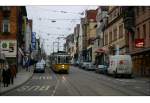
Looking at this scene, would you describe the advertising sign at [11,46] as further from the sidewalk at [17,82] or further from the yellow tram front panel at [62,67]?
the yellow tram front panel at [62,67]

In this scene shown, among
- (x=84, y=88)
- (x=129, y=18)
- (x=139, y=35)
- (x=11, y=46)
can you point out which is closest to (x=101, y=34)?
(x=129, y=18)

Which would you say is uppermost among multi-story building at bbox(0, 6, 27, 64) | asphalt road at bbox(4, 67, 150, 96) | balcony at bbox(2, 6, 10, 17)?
balcony at bbox(2, 6, 10, 17)

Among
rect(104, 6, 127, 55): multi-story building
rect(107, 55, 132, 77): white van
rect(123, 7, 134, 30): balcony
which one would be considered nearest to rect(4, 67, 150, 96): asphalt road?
rect(107, 55, 132, 77): white van

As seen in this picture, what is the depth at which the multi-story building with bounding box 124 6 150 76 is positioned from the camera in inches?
2368

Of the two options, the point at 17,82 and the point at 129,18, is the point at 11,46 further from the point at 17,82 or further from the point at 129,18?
the point at 17,82

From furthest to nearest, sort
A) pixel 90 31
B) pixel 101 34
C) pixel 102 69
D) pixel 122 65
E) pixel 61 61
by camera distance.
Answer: pixel 90 31 < pixel 101 34 < pixel 102 69 < pixel 61 61 < pixel 122 65

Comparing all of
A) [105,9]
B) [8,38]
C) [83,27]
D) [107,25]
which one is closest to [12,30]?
[8,38]

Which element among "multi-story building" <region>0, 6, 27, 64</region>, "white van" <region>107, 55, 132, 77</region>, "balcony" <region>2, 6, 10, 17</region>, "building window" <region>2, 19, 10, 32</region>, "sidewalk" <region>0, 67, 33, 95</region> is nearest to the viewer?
"sidewalk" <region>0, 67, 33, 95</region>

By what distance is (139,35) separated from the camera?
66.5 m

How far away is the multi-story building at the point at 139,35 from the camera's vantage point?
60.2 m

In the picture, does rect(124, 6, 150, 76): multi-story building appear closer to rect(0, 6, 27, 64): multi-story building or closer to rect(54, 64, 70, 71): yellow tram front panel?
rect(54, 64, 70, 71): yellow tram front panel

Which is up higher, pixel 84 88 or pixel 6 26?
pixel 6 26

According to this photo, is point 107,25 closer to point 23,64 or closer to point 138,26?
point 23,64

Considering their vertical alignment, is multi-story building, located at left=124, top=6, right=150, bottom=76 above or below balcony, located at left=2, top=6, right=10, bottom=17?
below
